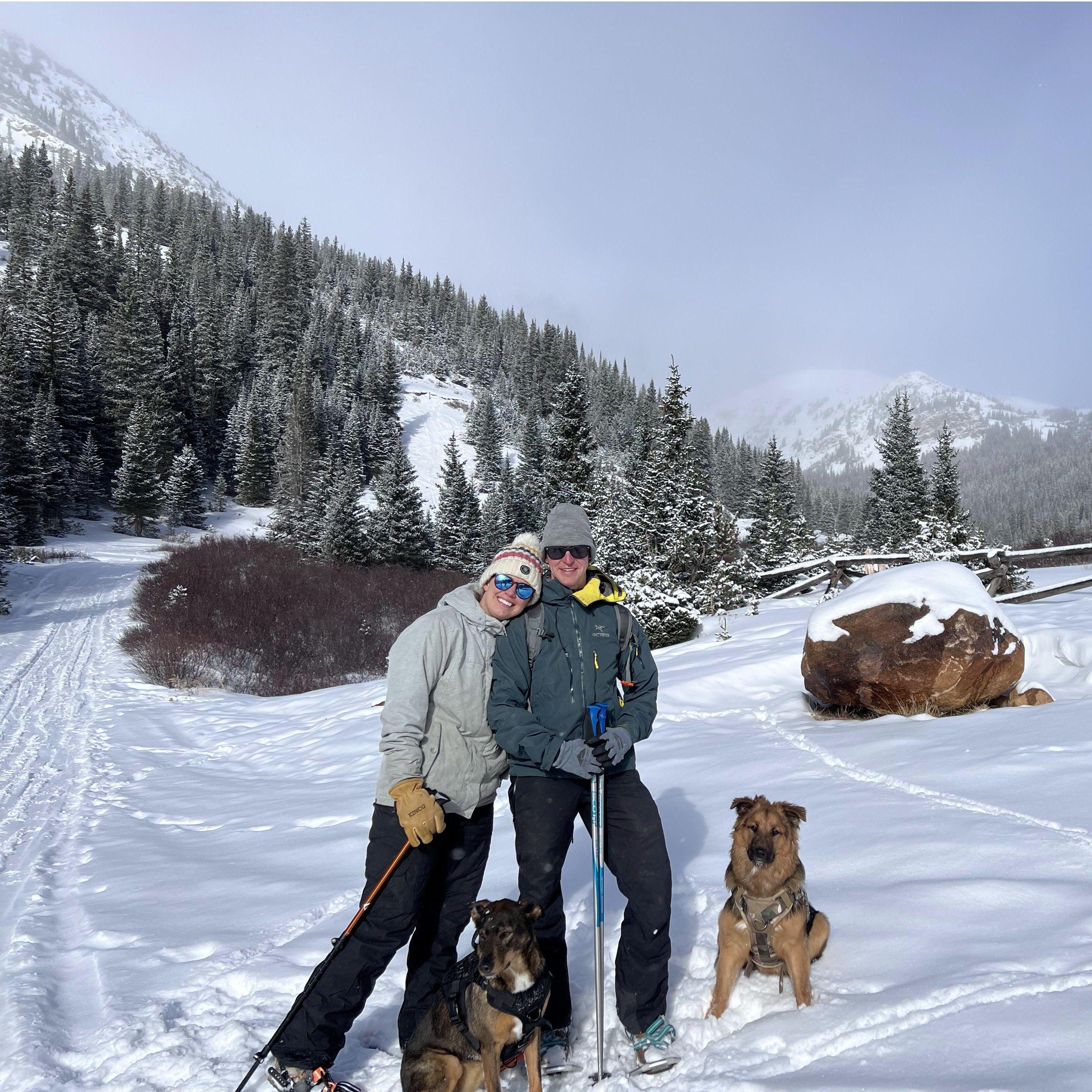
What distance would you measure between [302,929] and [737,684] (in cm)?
614

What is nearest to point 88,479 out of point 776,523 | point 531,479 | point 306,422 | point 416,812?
point 306,422

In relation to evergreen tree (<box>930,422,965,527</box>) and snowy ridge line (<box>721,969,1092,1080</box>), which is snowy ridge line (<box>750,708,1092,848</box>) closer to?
snowy ridge line (<box>721,969,1092,1080</box>)

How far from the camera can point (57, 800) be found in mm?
7137

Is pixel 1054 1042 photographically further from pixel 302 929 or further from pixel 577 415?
pixel 577 415

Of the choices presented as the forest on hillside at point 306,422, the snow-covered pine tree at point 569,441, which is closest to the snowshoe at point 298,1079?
the forest on hillside at point 306,422

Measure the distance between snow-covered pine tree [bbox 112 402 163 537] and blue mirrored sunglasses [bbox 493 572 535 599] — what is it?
142ft

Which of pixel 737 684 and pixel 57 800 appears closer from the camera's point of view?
pixel 57 800

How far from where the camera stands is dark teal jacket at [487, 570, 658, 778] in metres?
2.59

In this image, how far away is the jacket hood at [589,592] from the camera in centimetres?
277

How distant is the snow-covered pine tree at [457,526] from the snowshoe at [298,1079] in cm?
3533

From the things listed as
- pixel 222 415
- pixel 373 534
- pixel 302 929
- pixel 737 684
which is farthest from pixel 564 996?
pixel 222 415

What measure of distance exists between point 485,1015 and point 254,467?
2035 inches

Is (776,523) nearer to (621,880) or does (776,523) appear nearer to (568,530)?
(568,530)

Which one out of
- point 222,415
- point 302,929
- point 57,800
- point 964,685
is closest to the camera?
point 302,929
